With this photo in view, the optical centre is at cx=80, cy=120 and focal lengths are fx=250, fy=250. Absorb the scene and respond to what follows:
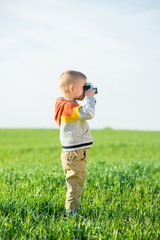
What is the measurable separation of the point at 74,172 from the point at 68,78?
4.65ft

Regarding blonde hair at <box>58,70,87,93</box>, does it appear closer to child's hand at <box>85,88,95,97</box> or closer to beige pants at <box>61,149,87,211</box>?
child's hand at <box>85,88,95,97</box>

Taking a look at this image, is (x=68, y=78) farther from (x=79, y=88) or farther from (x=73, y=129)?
(x=73, y=129)

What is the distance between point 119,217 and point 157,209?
0.89 m

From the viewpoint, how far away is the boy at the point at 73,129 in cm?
Answer: 373

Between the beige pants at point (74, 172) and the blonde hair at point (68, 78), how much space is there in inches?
38.8

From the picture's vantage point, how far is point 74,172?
3.78 m

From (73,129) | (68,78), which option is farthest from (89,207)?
(68,78)

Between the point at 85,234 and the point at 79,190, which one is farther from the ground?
the point at 79,190

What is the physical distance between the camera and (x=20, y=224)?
343 cm

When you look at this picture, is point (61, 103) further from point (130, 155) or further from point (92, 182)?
point (130, 155)

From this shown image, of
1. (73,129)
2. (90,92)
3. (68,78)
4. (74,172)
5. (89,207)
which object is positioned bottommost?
(89,207)

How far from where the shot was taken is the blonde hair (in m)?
3.74

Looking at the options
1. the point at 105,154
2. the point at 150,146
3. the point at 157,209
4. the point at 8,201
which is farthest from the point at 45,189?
the point at 150,146

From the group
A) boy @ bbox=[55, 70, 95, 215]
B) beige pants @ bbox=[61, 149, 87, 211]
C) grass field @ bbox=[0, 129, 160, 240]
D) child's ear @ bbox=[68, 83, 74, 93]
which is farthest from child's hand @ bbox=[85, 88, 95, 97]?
grass field @ bbox=[0, 129, 160, 240]
